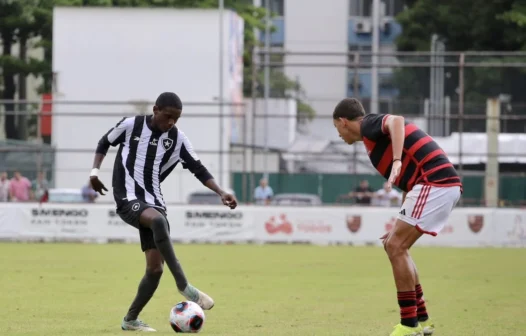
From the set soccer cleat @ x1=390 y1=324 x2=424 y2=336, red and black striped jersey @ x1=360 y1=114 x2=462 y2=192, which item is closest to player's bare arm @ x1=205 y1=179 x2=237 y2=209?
red and black striped jersey @ x1=360 y1=114 x2=462 y2=192

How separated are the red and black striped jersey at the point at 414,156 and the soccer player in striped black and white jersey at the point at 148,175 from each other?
1920 mm

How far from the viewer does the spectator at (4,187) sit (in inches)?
1297

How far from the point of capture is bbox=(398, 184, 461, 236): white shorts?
9.89 metres

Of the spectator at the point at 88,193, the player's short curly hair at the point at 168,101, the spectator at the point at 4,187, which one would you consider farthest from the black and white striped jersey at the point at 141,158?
the spectator at the point at 88,193

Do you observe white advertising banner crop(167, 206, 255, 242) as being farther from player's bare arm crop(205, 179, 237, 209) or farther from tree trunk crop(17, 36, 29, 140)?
player's bare arm crop(205, 179, 237, 209)

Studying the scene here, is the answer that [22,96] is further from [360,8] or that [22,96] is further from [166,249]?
[166,249]

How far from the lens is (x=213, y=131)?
39438mm

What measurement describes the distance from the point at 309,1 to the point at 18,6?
26.5 metres

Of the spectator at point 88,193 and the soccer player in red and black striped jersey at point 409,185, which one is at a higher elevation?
the soccer player in red and black striped jersey at point 409,185

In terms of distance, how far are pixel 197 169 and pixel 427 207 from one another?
8.55ft

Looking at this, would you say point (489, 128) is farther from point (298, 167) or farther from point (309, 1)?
point (309, 1)

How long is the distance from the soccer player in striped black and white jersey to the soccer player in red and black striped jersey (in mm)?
1818

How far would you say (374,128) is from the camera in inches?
388

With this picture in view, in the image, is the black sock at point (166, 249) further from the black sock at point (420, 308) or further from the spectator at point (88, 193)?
the spectator at point (88, 193)
